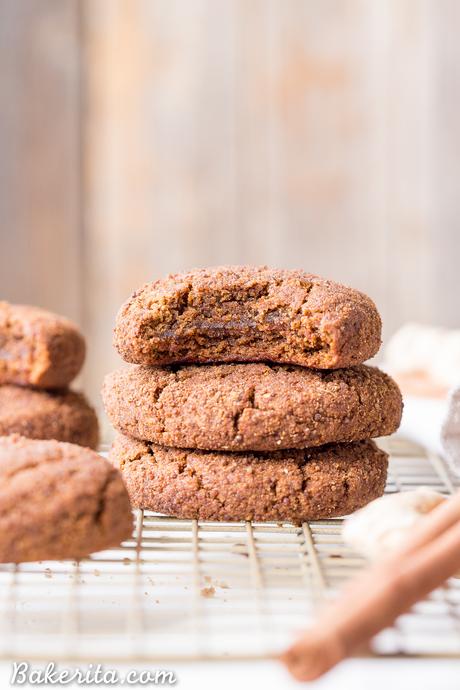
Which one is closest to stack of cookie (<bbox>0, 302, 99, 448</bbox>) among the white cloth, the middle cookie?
the middle cookie

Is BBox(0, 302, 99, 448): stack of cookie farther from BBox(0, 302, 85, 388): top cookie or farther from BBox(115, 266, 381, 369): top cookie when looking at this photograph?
BBox(115, 266, 381, 369): top cookie

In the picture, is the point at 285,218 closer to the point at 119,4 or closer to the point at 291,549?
the point at 119,4

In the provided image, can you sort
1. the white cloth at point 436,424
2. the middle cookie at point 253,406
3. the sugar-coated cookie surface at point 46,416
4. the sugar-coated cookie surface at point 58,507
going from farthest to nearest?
the sugar-coated cookie surface at point 46,416 → the white cloth at point 436,424 → the middle cookie at point 253,406 → the sugar-coated cookie surface at point 58,507

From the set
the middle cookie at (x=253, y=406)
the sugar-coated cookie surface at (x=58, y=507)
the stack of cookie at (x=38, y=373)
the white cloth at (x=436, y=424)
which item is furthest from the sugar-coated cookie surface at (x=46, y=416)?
the white cloth at (x=436, y=424)

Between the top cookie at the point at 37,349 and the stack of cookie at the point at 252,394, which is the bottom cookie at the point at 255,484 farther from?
the top cookie at the point at 37,349

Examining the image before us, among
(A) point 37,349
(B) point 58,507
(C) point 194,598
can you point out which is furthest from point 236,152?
(C) point 194,598

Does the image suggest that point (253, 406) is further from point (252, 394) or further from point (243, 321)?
point (243, 321)

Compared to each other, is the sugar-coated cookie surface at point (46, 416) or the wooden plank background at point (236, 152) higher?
the wooden plank background at point (236, 152)
